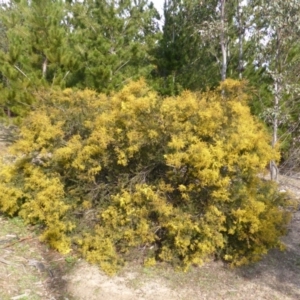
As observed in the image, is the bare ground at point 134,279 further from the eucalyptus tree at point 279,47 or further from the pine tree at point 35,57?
the pine tree at point 35,57

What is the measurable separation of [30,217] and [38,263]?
93cm

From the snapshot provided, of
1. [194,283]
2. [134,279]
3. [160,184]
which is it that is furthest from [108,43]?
[194,283]

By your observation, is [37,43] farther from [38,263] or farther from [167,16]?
[38,263]

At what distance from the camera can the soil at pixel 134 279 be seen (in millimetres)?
4371

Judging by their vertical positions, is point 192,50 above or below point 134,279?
above

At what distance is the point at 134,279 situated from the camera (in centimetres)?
470

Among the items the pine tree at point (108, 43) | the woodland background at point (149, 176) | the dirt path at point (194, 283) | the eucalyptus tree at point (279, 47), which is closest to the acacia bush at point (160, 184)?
the woodland background at point (149, 176)

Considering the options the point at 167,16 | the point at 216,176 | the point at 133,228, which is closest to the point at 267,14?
the point at 167,16

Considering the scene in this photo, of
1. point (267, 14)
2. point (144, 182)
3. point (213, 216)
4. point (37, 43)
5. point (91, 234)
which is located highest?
point (267, 14)

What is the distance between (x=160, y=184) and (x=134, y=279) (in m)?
1.27

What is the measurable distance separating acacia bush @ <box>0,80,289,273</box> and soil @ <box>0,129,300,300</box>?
0.56 feet

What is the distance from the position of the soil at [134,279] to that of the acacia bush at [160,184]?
17 centimetres

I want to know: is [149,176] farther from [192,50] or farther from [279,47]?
[192,50]

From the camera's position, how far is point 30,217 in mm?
5715
